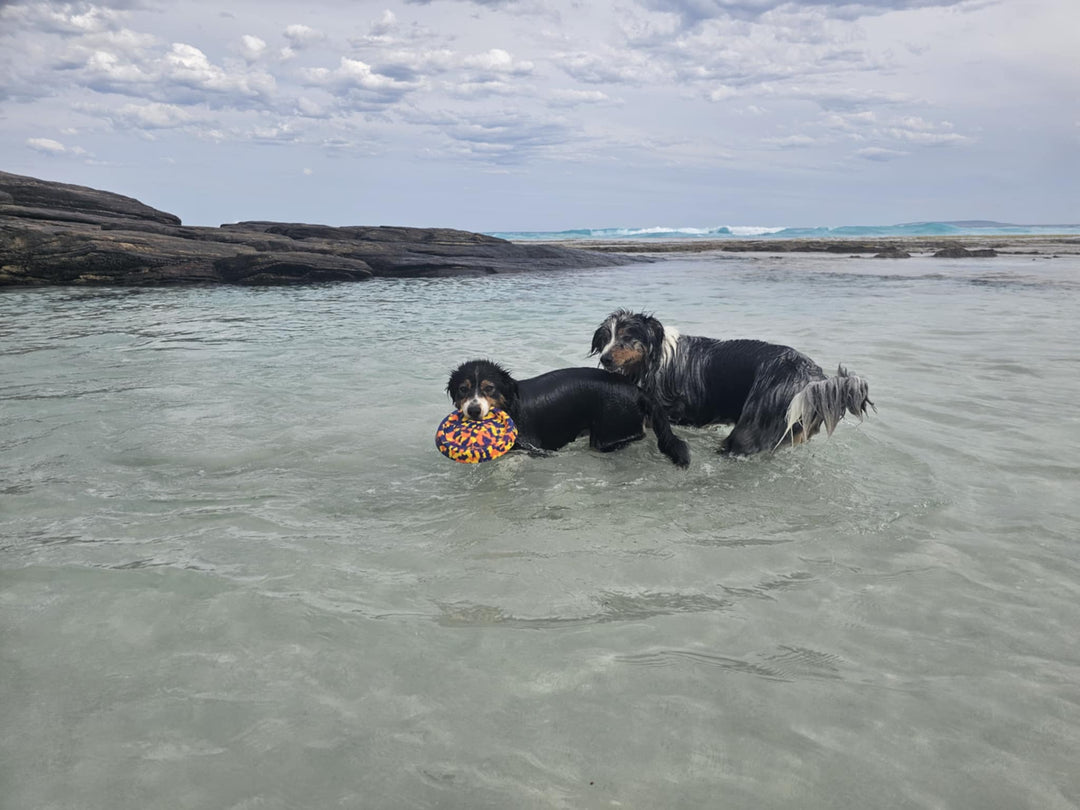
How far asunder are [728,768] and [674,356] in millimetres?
4330

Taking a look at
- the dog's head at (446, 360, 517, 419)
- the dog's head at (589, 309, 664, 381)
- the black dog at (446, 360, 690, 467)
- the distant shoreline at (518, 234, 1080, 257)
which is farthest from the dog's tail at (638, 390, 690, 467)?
the distant shoreline at (518, 234, 1080, 257)

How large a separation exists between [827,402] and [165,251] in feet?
72.7

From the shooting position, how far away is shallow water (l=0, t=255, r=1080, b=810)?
2.43m

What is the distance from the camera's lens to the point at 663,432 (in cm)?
598

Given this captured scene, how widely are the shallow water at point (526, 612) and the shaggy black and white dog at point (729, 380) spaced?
0.28 meters

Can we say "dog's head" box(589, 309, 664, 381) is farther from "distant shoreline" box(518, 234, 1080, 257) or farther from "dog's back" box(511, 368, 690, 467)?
"distant shoreline" box(518, 234, 1080, 257)

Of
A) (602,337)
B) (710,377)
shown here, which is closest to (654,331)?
(602,337)

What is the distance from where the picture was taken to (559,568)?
3.95 metres

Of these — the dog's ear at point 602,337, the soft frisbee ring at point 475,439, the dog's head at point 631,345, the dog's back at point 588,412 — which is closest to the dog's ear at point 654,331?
the dog's head at point 631,345

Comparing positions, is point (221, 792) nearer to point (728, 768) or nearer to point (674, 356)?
point (728, 768)

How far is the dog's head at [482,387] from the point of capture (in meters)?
5.63

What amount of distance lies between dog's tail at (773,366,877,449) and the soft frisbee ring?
210cm

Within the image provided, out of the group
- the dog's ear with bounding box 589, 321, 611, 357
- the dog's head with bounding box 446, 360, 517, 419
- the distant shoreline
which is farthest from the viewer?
the distant shoreline

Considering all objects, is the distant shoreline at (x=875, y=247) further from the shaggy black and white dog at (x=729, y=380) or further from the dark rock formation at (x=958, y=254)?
the shaggy black and white dog at (x=729, y=380)
